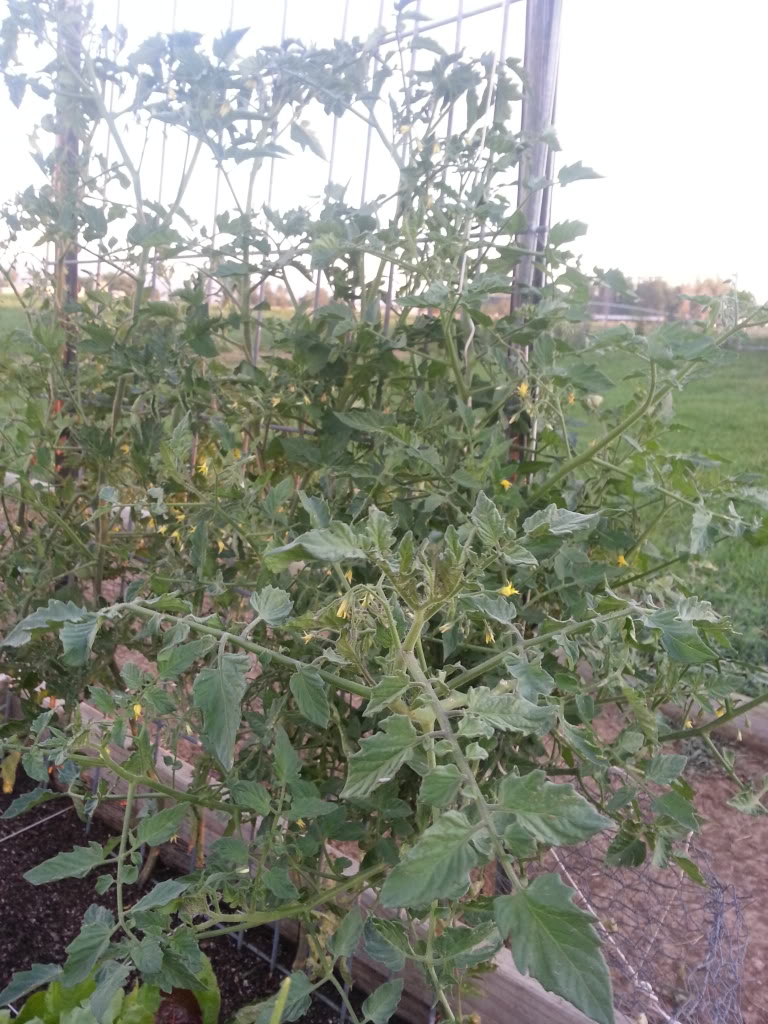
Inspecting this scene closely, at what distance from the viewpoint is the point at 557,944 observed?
1.56ft

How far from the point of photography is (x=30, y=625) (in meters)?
0.73

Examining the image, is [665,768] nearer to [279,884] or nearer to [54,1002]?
[279,884]

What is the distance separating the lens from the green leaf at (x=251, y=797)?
91 cm

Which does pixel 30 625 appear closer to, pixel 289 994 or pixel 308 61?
pixel 289 994

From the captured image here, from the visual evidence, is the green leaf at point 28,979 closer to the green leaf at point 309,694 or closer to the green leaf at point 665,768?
the green leaf at point 309,694

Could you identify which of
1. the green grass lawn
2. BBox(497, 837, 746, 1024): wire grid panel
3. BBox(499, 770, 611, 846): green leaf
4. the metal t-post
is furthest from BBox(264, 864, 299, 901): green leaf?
the green grass lawn

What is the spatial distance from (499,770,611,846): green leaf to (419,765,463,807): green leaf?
0.03 metres

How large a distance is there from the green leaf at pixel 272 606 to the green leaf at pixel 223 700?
46 millimetres

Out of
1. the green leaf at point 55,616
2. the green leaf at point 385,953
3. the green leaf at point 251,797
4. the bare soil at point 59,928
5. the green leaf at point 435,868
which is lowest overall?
the bare soil at point 59,928

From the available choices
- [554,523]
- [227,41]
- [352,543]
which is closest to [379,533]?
[352,543]

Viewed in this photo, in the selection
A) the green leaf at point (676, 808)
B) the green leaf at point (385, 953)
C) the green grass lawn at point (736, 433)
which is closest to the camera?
the green leaf at point (385, 953)

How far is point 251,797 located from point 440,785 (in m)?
0.42

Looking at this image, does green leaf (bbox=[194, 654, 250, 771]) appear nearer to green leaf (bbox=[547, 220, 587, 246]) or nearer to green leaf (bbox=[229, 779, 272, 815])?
green leaf (bbox=[229, 779, 272, 815])

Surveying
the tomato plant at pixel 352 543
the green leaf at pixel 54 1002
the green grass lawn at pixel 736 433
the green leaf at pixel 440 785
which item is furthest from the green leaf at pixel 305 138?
the green grass lawn at pixel 736 433
